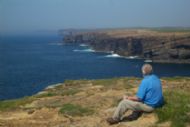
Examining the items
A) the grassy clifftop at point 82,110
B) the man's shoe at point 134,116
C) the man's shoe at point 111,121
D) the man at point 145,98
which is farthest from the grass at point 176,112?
the man's shoe at point 111,121

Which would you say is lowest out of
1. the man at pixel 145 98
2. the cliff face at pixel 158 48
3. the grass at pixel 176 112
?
the cliff face at pixel 158 48

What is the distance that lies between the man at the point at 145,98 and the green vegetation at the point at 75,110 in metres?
2.09

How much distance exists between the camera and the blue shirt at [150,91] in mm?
12141

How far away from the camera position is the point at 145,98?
12.4 metres

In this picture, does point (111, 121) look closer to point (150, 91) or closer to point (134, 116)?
point (134, 116)

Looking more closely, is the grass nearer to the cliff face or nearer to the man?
the man

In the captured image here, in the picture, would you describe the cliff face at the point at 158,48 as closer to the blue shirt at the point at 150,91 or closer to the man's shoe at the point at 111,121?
the blue shirt at the point at 150,91

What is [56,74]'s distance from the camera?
80375 millimetres

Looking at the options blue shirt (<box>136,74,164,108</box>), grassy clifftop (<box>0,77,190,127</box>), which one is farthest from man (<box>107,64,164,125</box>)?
grassy clifftop (<box>0,77,190,127</box>)

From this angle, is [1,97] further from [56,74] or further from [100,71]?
[100,71]

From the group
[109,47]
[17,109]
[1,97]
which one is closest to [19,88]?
[1,97]

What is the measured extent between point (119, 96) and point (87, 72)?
219ft

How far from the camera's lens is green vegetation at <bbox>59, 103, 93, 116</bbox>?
47.2 feet

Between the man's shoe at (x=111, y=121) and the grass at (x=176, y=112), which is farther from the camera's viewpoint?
the man's shoe at (x=111, y=121)
